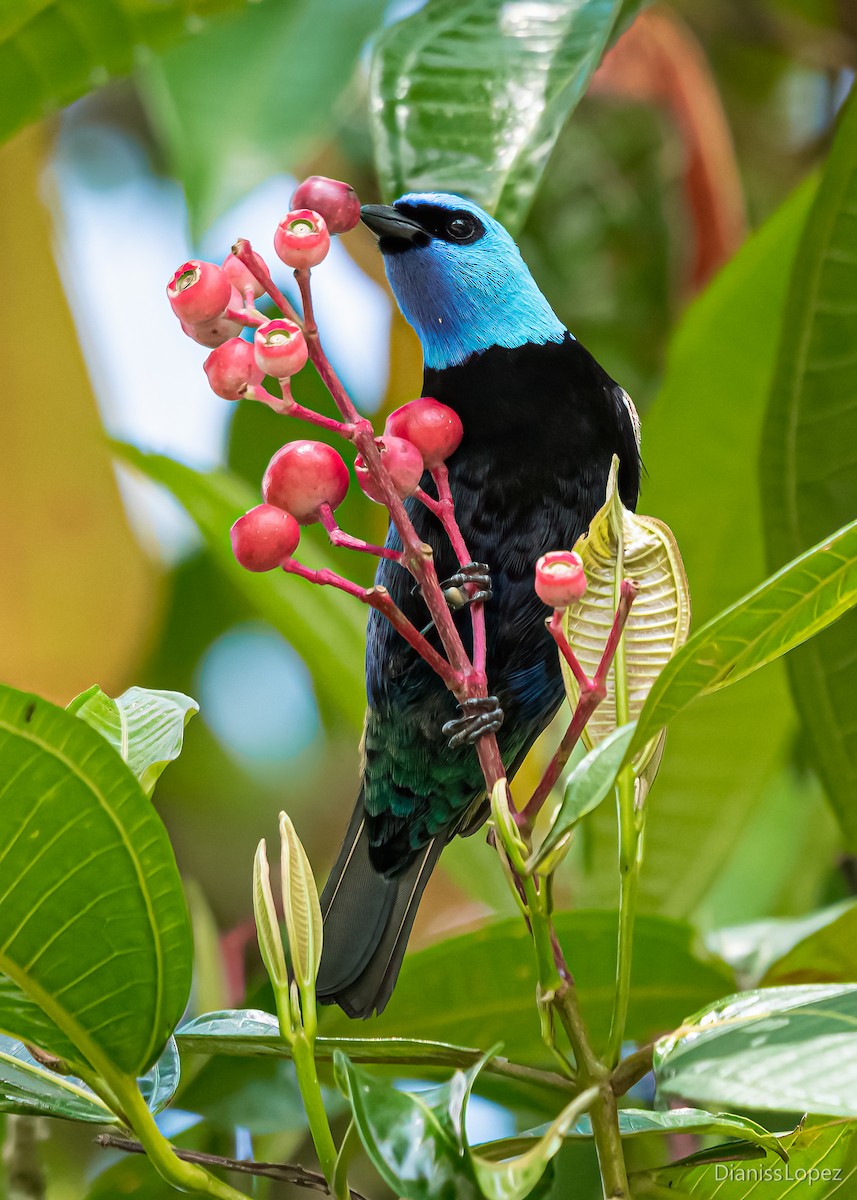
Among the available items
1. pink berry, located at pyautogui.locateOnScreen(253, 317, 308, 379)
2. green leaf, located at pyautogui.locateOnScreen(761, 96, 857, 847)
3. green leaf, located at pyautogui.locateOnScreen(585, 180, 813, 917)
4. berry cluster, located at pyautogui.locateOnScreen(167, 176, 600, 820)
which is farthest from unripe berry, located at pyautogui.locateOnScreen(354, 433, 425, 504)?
green leaf, located at pyautogui.locateOnScreen(585, 180, 813, 917)

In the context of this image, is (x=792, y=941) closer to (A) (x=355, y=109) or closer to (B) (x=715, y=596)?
(B) (x=715, y=596)

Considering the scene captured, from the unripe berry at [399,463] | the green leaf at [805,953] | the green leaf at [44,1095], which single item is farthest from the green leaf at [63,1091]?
the green leaf at [805,953]

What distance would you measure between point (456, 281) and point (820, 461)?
577 millimetres

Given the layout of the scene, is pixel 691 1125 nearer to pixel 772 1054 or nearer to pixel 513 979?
pixel 772 1054

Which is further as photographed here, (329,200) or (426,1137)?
(329,200)

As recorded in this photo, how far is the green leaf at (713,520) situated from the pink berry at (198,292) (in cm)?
128

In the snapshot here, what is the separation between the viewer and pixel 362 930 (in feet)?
4.80

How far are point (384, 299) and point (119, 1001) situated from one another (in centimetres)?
181

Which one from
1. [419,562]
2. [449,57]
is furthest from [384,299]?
[419,562]

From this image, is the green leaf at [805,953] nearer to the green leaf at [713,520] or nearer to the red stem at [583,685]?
the green leaf at [713,520]

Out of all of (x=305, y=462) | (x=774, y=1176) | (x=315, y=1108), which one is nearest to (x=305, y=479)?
(x=305, y=462)

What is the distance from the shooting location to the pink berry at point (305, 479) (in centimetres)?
102

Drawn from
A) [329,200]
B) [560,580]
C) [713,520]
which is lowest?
[713,520]

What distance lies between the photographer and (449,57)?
5.87 feet
